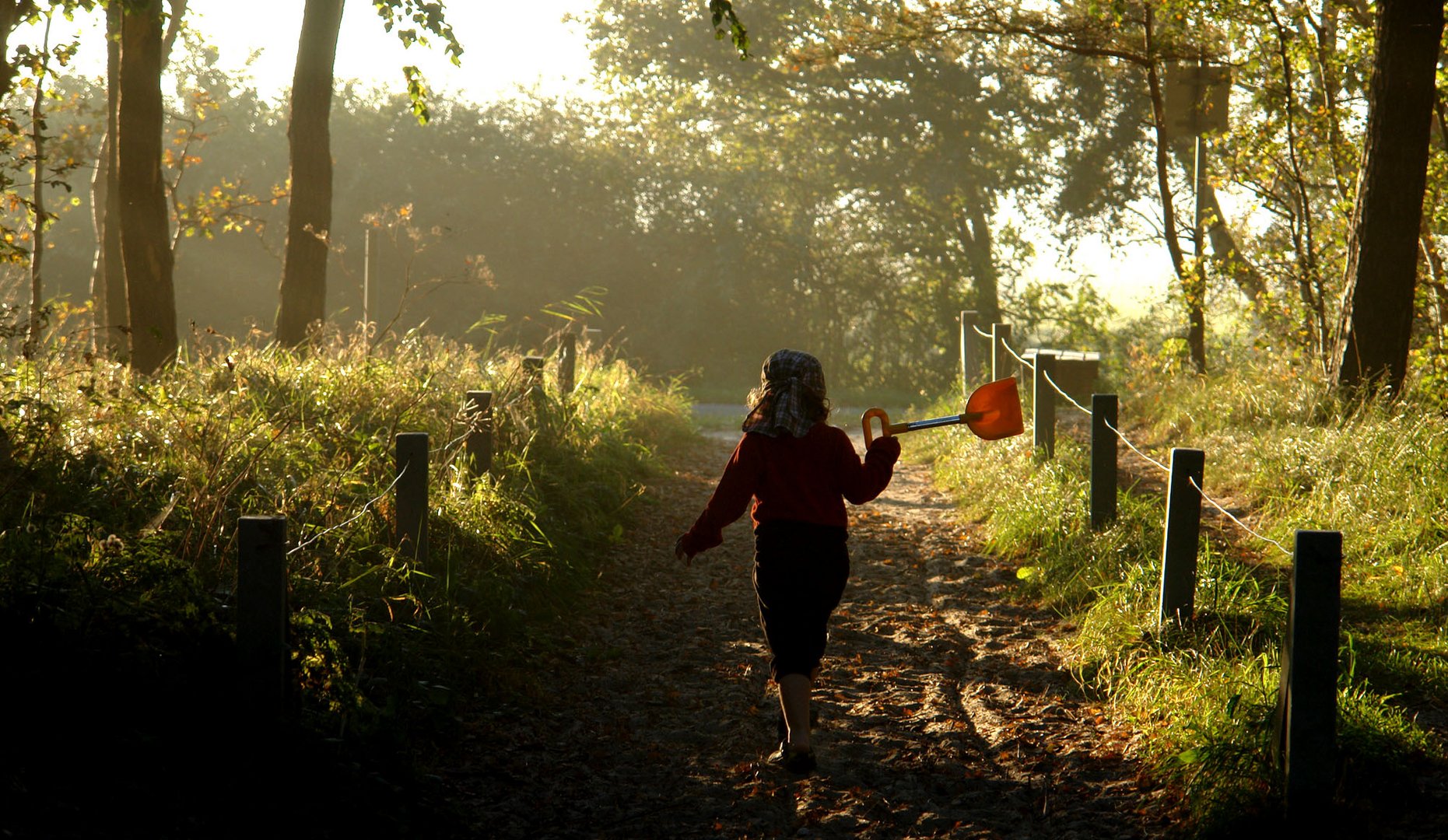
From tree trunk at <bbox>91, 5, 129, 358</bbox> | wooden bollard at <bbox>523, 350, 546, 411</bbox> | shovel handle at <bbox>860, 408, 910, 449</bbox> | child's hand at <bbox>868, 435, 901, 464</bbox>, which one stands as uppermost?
tree trunk at <bbox>91, 5, 129, 358</bbox>

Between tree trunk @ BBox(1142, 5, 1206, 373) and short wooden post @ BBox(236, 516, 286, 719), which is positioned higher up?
tree trunk @ BBox(1142, 5, 1206, 373)

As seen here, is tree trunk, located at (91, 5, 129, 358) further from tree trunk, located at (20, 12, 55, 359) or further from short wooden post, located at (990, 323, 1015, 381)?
short wooden post, located at (990, 323, 1015, 381)

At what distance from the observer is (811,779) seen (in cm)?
454

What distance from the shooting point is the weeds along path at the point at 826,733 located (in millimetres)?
4188

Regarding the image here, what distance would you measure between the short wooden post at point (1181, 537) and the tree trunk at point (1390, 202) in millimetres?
4526

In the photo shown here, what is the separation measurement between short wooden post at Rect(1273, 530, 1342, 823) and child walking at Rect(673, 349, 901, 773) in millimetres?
1527

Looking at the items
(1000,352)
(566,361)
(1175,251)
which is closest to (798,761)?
(566,361)

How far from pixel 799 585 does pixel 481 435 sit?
3.38m

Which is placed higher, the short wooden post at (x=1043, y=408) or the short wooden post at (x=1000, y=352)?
the short wooden post at (x=1000, y=352)

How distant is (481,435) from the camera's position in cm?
739

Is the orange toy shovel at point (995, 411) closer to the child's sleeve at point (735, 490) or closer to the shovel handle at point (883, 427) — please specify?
the shovel handle at point (883, 427)

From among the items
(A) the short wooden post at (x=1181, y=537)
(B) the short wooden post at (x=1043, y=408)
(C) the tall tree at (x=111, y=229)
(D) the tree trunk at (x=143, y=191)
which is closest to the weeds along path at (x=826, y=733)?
(A) the short wooden post at (x=1181, y=537)

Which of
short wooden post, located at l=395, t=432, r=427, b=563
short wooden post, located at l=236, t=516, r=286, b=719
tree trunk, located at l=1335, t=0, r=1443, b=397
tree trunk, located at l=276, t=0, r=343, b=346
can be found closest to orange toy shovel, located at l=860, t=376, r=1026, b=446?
short wooden post, located at l=395, t=432, r=427, b=563

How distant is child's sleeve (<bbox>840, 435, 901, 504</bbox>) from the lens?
14.9 ft
